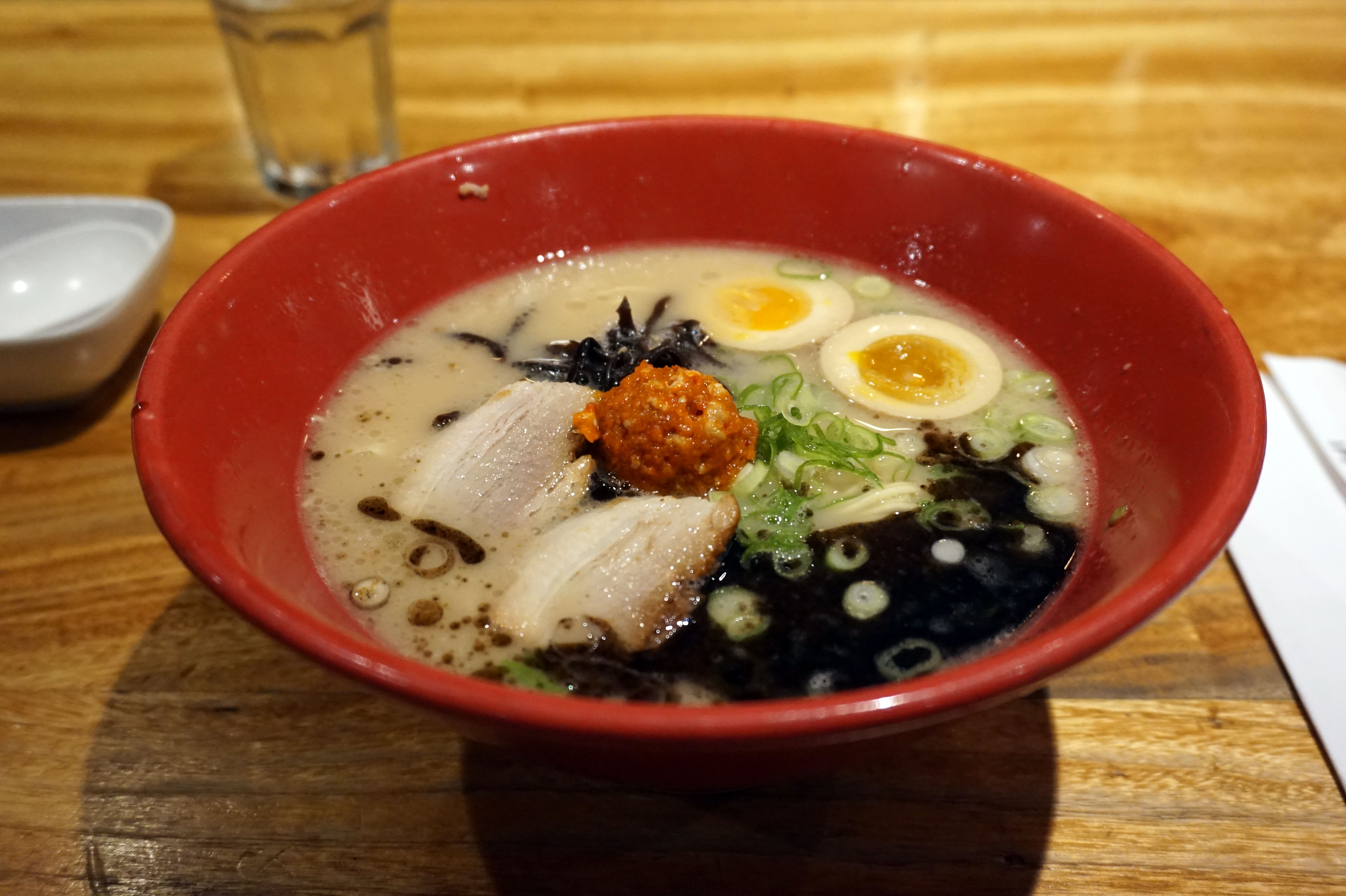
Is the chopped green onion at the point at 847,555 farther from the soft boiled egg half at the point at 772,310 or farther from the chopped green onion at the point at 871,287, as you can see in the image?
the chopped green onion at the point at 871,287

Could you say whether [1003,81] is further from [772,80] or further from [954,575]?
[954,575]

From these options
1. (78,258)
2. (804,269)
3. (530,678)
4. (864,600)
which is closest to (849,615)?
(864,600)

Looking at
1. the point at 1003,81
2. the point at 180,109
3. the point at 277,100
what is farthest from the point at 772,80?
the point at 180,109

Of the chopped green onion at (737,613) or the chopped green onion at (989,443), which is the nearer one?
the chopped green onion at (737,613)

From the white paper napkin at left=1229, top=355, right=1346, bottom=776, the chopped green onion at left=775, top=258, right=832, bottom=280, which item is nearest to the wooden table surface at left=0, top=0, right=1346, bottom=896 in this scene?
the white paper napkin at left=1229, top=355, right=1346, bottom=776

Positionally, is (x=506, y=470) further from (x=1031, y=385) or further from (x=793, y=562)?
(x=1031, y=385)

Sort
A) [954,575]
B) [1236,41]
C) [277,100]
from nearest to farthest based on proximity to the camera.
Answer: [954,575] → [277,100] → [1236,41]

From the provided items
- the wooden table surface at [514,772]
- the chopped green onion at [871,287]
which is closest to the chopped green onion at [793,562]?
the wooden table surface at [514,772]
